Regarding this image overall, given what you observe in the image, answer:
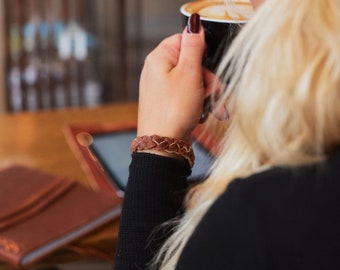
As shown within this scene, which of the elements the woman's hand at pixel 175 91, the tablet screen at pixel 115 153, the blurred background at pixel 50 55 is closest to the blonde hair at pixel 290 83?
the woman's hand at pixel 175 91

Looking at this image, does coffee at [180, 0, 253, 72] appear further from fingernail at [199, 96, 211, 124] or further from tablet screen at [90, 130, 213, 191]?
tablet screen at [90, 130, 213, 191]

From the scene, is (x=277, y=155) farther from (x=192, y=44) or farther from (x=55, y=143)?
(x=55, y=143)

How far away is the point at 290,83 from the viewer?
1.82ft

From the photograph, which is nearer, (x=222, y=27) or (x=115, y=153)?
(x=222, y=27)

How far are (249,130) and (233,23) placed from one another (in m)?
0.20

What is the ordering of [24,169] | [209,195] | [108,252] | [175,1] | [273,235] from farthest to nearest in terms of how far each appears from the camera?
[175,1]
[24,169]
[108,252]
[209,195]
[273,235]

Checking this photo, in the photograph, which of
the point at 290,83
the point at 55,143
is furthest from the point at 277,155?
the point at 55,143

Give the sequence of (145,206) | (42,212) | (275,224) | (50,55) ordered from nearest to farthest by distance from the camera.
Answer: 1. (275,224)
2. (145,206)
3. (42,212)
4. (50,55)

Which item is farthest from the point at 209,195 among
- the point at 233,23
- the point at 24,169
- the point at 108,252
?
the point at 24,169

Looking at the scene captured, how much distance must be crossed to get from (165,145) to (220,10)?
23 cm

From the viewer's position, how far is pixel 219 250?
544mm

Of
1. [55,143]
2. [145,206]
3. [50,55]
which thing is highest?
[145,206]

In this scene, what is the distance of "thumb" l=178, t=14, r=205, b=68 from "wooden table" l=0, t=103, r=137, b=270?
434 mm

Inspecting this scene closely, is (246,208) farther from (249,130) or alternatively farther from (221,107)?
(221,107)
